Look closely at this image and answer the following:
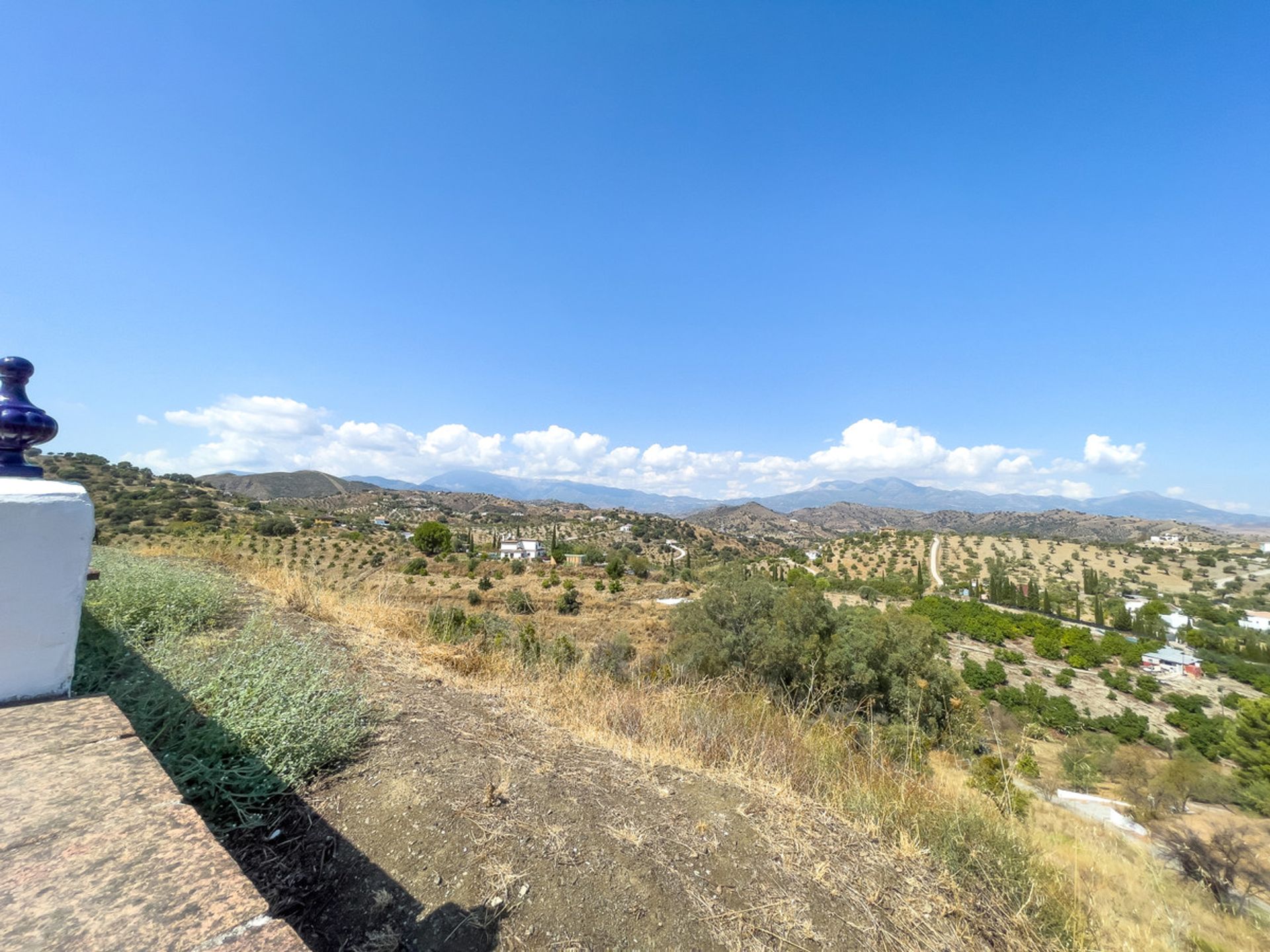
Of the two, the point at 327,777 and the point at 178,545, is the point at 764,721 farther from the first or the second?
the point at 178,545

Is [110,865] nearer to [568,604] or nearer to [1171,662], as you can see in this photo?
[568,604]

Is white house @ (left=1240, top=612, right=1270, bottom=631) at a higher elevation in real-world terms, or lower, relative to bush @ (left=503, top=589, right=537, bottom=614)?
higher

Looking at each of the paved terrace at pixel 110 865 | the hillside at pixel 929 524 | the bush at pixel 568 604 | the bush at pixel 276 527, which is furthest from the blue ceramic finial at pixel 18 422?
the hillside at pixel 929 524

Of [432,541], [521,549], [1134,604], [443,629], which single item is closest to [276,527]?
[432,541]

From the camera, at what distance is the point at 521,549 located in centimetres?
5972

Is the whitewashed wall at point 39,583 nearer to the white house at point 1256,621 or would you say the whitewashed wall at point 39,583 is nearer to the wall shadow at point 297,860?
the wall shadow at point 297,860

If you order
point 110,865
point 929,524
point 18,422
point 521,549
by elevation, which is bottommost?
point 521,549

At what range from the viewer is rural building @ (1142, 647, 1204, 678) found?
2948cm

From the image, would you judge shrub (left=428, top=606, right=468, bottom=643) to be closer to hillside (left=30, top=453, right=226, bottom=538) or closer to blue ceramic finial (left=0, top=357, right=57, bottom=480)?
blue ceramic finial (left=0, top=357, right=57, bottom=480)

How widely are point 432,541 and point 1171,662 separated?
59283 mm

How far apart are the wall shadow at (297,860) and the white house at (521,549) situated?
5116cm

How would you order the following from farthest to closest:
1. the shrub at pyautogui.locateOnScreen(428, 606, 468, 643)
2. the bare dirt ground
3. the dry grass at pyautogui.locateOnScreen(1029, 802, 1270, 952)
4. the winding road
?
1. the winding road
2. the shrub at pyautogui.locateOnScreen(428, 606, 468, 643)
3. the dry grass at pyautogui.locateOnScreen(1029, 802, 1270, 952)
4. the bare dirt ground

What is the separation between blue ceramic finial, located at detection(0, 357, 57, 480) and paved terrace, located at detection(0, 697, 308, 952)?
1523 millimetres

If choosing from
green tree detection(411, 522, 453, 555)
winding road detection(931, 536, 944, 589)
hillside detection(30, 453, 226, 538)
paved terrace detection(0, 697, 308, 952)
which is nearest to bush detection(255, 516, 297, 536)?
hillside detection(30, 453, 226, 538)
